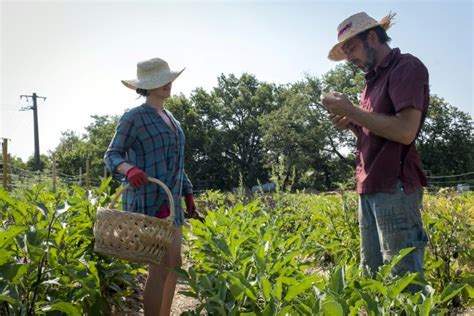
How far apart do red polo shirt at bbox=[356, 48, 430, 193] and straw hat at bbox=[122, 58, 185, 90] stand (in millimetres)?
1227

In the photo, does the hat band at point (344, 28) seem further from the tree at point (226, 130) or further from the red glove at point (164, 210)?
the tree at point (226, 130)

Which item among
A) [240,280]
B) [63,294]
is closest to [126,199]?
[63,294]

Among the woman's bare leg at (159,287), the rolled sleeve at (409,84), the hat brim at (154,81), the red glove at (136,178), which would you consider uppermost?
the hat brim at (154,81)

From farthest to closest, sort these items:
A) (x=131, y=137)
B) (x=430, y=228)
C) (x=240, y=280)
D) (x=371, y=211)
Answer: (x=430, y=228), (x=131, y=137), (x=371, y=211), (x=240, y=280)

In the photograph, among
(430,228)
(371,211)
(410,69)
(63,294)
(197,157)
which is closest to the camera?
(63,294)

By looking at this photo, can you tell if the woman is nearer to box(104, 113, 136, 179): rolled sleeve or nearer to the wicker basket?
box(104, 113, 136, 179): rolled sleeve

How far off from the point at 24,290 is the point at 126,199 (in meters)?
0.91

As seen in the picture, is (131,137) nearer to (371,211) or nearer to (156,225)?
(156,225)

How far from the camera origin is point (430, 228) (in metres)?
3.60

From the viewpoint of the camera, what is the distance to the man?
220cm

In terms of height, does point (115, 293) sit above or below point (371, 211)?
below

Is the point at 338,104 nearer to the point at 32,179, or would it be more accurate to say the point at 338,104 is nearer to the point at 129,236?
the point at 129,236

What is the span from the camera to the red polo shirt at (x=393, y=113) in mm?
2193

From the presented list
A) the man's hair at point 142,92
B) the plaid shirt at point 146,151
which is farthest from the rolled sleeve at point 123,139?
the man's hair at point 142,92
